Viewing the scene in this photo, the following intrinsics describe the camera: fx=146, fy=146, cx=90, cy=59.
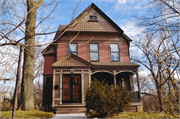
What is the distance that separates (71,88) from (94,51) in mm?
4482

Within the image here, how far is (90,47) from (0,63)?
10.8 meters

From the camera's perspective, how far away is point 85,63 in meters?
12.0

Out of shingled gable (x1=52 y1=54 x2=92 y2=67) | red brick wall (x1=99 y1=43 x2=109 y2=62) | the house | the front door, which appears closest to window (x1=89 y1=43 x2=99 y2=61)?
the house

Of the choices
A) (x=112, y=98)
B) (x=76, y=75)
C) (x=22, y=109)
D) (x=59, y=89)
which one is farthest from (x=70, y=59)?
(x=112, y=98)

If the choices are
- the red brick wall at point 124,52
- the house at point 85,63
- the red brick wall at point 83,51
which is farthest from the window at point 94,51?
the red brick wall at point 124,52

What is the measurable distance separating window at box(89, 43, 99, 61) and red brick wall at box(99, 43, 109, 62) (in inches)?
15.1

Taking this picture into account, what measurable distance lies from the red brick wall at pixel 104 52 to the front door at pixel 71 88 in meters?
3.35

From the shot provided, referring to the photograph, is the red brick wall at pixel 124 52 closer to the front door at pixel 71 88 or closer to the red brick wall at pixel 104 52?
the red brick wall at pixel 104 52

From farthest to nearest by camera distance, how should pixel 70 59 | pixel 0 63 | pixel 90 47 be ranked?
1. pixel 90 47
2. pixel 70 59
3. pixel 0 63

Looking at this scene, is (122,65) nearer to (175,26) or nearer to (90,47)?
(90,47)

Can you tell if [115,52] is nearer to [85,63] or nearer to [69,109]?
[85,63]

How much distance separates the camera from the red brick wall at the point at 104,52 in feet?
45.8

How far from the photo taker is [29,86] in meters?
9.00

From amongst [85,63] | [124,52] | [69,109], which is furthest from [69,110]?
[124,52]
